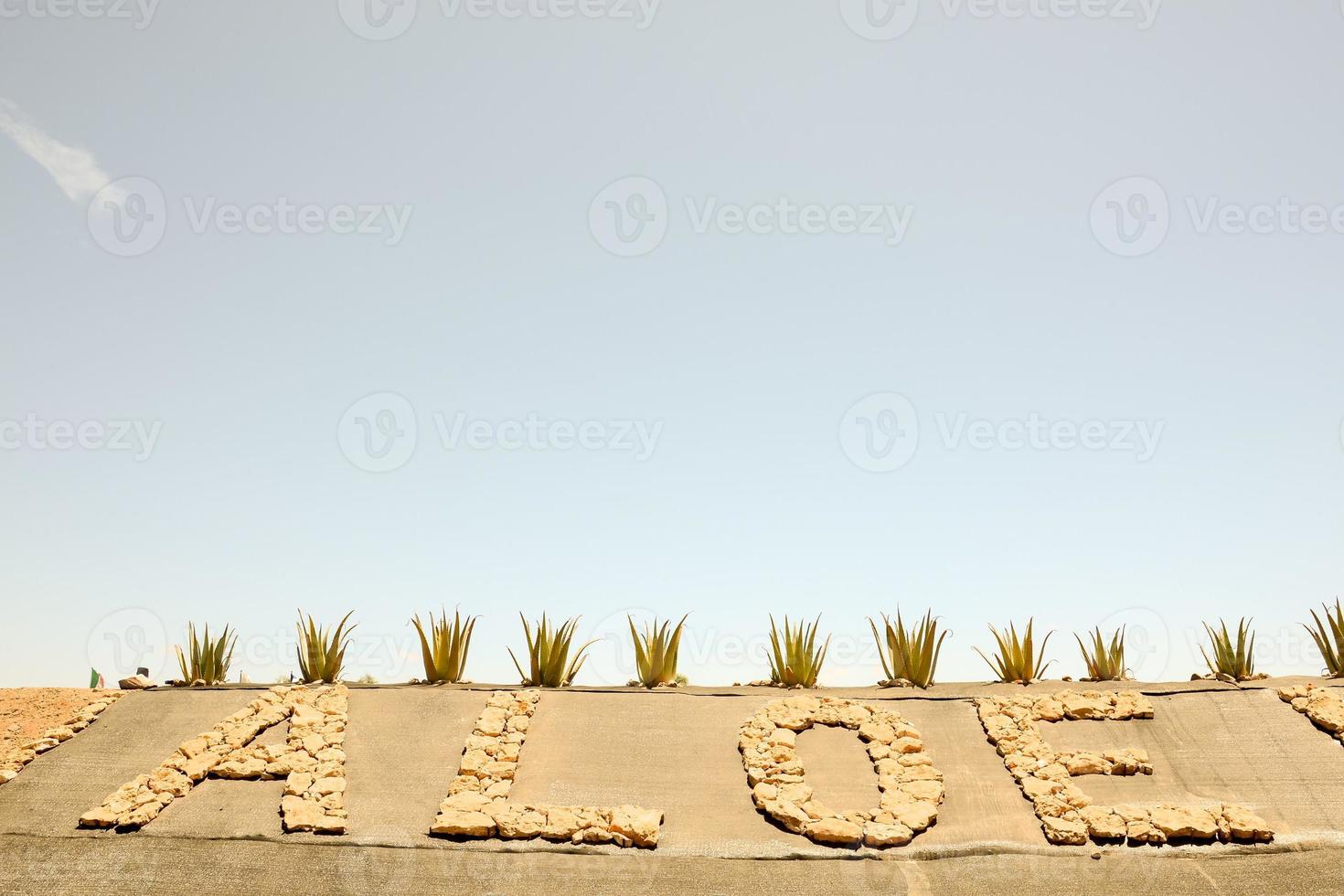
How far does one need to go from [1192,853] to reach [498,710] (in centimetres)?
647

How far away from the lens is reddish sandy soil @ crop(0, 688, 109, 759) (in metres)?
9.63

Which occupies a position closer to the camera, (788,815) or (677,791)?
(788,815)

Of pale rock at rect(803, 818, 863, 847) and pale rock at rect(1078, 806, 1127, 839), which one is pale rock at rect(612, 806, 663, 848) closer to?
pale rock at rect(803, 818, 863, 847)

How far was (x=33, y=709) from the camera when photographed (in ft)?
34.2

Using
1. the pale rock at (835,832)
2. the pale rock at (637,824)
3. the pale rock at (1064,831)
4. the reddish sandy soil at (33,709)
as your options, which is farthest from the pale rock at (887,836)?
the reddish sandy soil at (33,709)

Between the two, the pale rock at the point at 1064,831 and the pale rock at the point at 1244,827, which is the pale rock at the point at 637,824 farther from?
the pale rock at the point at 1244,827

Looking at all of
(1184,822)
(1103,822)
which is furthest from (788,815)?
(1184,822)

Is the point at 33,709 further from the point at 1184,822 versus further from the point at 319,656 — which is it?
the point at 1184,822

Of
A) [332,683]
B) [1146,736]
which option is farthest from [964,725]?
[332,683]

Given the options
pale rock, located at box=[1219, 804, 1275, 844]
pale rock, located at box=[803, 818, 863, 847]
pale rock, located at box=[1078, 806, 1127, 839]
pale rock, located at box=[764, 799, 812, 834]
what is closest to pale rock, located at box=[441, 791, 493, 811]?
pale rock, located at box=[764, 799, 812, 834]

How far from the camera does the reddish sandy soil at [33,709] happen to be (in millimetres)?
9633

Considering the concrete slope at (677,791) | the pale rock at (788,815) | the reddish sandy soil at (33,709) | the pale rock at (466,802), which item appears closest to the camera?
the concrete slope at (677,791)

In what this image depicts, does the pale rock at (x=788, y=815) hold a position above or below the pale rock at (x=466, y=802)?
below

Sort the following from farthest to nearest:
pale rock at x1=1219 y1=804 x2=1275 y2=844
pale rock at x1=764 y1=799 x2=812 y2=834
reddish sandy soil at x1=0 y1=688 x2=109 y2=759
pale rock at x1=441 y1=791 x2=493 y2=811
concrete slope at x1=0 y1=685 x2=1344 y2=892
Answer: reddish sandy soil at x1=0 y1=688 x2=109 y2=759, pale rock at x1=441 y1=791 x2=493 y2=811, pale rock at x1=764 y1=799 x2=812 y2=834, pale rock at x1=1219 y1=804 x2=1275 y2=844, concrete slope at x1=0 y1=685 x2=1344 y2=892
